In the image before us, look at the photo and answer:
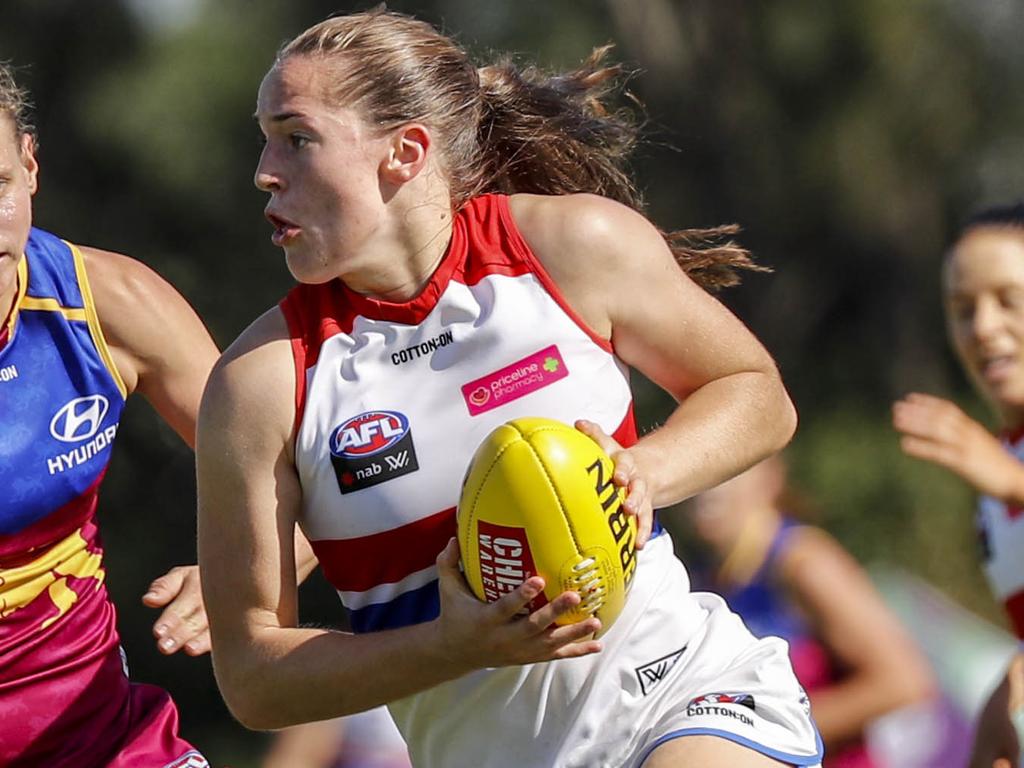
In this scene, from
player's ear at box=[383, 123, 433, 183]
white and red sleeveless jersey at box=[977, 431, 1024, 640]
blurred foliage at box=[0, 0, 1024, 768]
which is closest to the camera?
player's ear at box=[383, 123, 433, 183]

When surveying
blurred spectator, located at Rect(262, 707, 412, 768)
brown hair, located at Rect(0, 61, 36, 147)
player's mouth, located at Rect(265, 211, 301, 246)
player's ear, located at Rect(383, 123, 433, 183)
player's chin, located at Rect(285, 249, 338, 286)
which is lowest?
blurred spectator, located at Rect(262, 707, 412, 768)

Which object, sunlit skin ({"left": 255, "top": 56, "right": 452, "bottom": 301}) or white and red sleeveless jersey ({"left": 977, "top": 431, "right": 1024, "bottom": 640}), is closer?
sunlit skin ({"left": 255, "top": 56, "right": 452, "bottom": 301})

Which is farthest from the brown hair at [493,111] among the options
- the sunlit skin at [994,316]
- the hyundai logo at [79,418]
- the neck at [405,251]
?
the sunlit skin at [994,316]

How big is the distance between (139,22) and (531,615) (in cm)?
1578

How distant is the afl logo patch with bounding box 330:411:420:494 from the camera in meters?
3.54

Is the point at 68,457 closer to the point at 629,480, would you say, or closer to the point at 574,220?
the point at 574,220

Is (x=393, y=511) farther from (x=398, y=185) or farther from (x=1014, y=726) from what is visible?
(x=1014, y=726)

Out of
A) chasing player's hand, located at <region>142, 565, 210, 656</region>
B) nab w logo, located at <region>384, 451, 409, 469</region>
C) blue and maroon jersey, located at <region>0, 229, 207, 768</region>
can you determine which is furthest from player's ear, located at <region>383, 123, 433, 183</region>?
chasing player's hand, located at <region>142, 565, 210, 656</region>

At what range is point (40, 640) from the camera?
4.00m

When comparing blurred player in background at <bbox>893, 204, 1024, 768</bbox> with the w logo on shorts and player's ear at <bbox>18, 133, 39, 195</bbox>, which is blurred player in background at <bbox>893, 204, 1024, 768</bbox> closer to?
the w logo on shorts

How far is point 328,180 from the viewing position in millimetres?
3555

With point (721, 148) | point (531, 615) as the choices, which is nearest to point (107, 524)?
point (721, 148)

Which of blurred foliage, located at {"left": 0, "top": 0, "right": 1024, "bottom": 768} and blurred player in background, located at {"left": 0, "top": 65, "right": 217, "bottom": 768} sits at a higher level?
blurred player in background, located at {"left": 0, "top": 65, "right": 217, "bottom": 768}

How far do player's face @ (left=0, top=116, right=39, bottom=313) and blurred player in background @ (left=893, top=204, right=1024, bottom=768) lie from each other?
2302 millimetres
